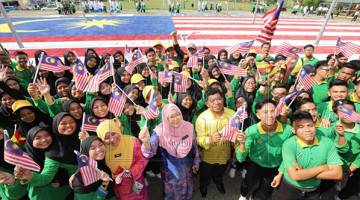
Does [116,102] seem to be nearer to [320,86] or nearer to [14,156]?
[14,156]

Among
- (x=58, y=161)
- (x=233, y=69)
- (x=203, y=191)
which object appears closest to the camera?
(x=58, y=161)

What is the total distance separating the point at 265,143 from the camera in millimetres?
2908

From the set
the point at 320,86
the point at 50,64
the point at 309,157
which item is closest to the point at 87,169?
the point at 309,157

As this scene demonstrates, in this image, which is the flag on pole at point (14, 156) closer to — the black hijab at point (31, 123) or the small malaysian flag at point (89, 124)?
the small malaysian flag at point (89, 124)

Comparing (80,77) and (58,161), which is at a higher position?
(80,77)

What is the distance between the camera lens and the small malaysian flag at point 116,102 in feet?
10.5

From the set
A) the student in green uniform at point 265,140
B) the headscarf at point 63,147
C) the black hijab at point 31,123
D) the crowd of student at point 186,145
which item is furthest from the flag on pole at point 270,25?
the black hijab at point 31,123

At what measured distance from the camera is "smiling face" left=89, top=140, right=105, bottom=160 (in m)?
2.43

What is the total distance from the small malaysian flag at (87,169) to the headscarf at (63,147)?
515 mm

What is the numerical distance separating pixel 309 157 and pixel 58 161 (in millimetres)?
2760

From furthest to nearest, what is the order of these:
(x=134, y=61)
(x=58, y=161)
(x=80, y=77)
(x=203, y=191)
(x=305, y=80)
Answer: (x=134, y=61), (x=305, y=80), (x=80, y=77), (x=203, y=191), (x=58, y=161)

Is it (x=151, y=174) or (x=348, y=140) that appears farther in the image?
(x=151, y=174)

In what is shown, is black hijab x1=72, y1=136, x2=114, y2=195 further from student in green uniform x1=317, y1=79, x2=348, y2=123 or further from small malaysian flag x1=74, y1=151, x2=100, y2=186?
student in green uniform x1=317, y1=79, x2=348, y2=123

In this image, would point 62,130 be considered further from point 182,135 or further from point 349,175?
point 349,175
